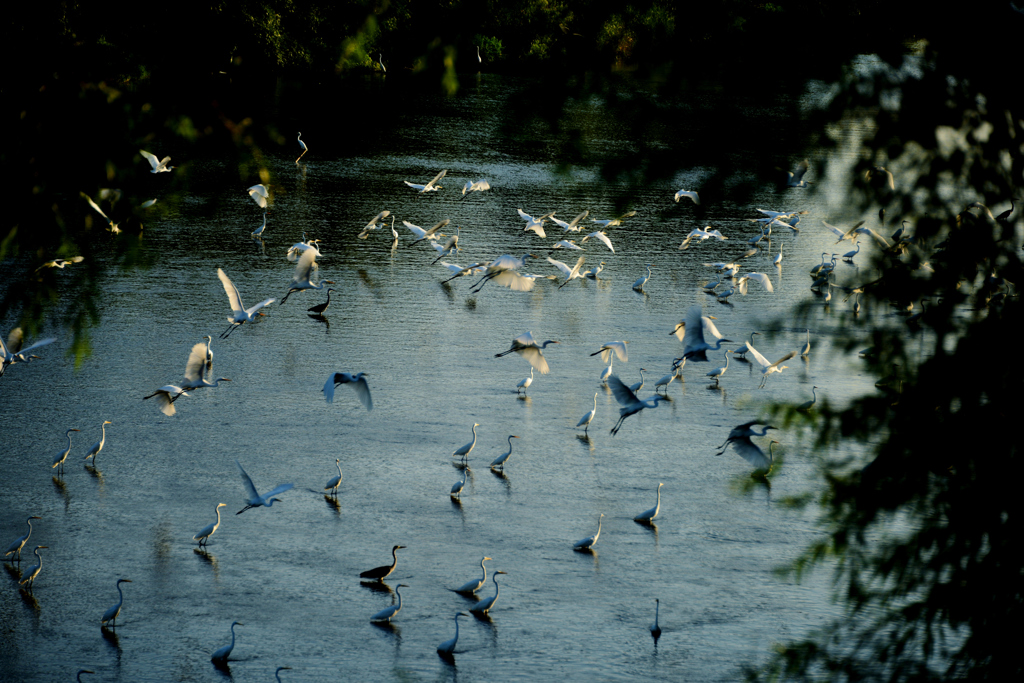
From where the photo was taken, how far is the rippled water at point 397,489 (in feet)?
28.2

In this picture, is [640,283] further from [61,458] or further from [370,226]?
[61,458]

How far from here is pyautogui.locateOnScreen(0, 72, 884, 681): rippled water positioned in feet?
28.2

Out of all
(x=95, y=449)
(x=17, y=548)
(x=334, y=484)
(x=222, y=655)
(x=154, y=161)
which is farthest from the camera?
(x=95, y=449)

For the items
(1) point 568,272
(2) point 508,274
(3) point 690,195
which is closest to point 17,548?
(2) point 508,274

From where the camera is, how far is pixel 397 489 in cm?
1138

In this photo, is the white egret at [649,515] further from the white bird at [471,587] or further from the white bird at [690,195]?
the white bird at [690,195]

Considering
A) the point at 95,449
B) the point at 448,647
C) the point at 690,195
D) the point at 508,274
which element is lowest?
the point at 448,647

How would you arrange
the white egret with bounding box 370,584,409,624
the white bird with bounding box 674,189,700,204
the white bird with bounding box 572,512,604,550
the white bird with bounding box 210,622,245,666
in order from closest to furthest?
the white bird with bounding box 674,189,700,204 → the white bird with bounding box 210,622,245,666 → the white egret with bounding box 370,584,409,624 → the white bird with bounding box 572,512,604,550

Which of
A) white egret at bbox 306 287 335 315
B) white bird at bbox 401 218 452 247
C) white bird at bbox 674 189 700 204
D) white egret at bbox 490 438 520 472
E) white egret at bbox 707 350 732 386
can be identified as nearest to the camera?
white bird at bbox 674 189 700 204

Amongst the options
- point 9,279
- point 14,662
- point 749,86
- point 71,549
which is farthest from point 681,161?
point 9,279

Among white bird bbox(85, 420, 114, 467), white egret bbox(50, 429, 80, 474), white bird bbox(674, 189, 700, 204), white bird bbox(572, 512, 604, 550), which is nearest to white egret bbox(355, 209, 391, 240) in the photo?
white bird bbox(674, 189, 700, 204)

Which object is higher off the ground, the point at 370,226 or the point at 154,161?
the point at 154,161

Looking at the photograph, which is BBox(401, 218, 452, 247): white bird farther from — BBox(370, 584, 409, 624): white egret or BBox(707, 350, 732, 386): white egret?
BBox(370, 584, 409, 624): white egret

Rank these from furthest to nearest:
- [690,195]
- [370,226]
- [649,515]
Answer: [370,226] → [690,195] → [649,515]
